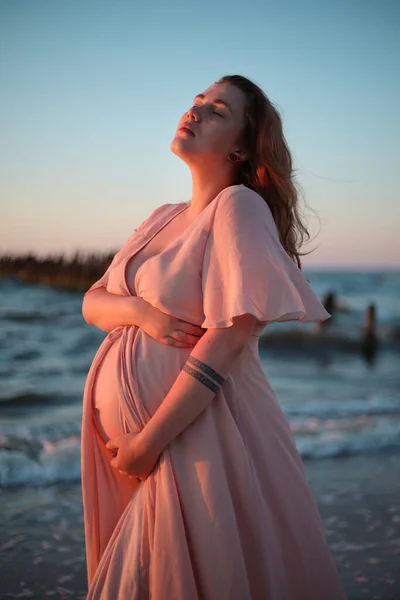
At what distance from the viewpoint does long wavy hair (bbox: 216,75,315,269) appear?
201 centimetres

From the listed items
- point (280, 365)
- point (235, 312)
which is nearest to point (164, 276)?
point (235, 312)

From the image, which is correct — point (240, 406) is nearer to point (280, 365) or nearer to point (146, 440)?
point (146, 440)

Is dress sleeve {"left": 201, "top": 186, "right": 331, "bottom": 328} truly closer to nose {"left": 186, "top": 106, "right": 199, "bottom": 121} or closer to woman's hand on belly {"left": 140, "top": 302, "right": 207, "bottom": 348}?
woman's hand on belly {"left": 140, "top": 302, "right": 207, "bottom": 348}

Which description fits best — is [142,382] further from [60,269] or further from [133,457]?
[60,269]

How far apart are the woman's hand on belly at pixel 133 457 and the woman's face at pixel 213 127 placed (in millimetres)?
779

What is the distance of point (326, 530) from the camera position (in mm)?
3891

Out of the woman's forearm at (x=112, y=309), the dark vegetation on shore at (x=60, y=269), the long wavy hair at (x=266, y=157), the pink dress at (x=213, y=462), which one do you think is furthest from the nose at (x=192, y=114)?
the dark vegetation on shore at (x=60, y=269)

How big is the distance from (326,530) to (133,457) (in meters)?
2.44

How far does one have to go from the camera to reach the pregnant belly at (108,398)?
6.25 feet

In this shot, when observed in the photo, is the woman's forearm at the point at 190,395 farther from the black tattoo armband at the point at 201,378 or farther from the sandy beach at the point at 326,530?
the sandy beach at the point at 326,530

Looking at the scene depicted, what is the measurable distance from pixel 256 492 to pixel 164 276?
606mm

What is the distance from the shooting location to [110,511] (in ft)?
6.46

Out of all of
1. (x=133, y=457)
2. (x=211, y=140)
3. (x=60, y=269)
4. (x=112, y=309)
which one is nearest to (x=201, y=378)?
(x=133, y=457)

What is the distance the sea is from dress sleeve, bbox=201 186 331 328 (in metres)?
3.38
